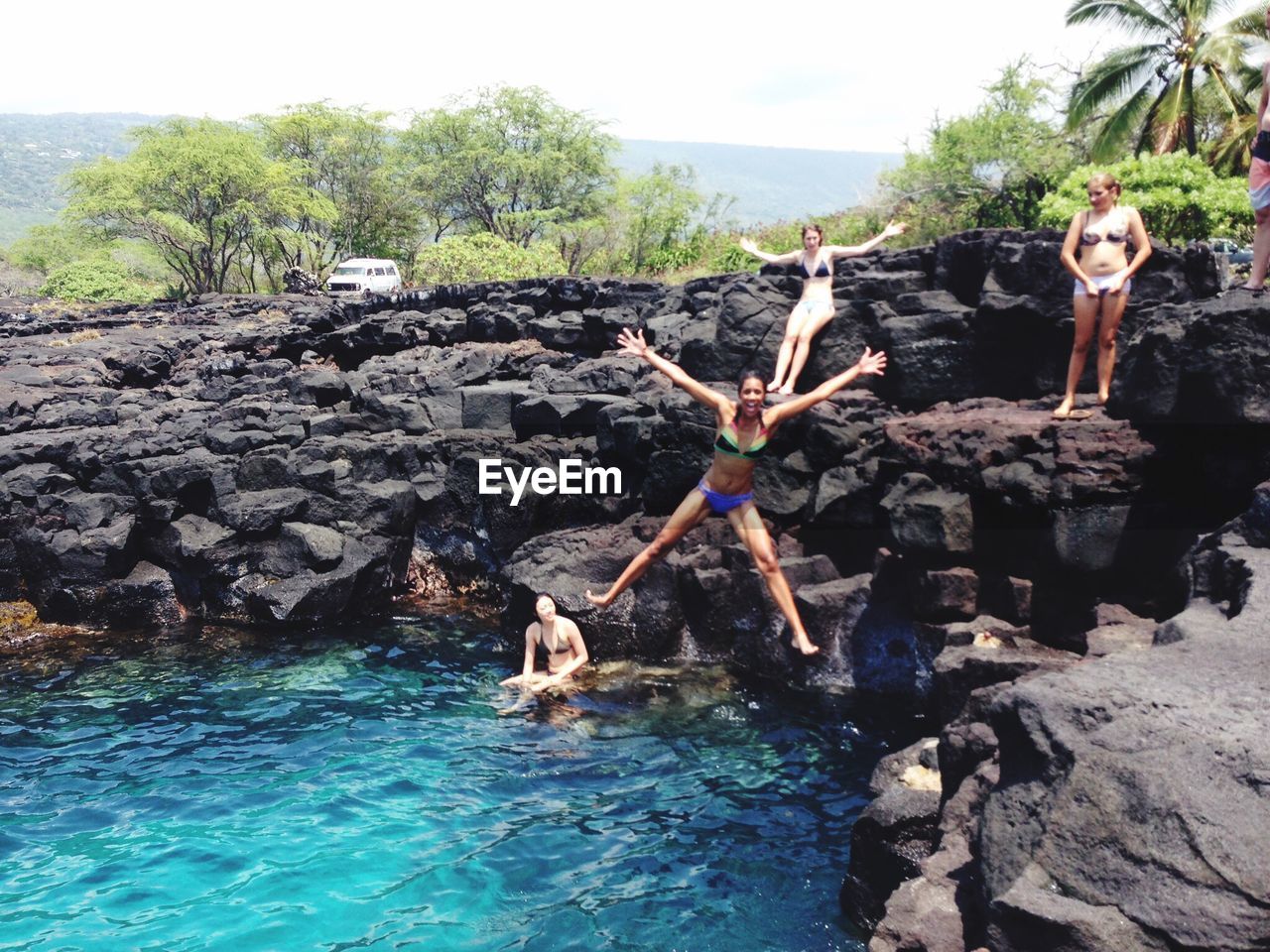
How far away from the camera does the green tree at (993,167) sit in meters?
28.6

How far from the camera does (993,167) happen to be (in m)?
30.3

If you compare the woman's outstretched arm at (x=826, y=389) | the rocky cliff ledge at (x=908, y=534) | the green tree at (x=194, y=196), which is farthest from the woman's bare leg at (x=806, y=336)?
the green tree at (x=194, y=196)

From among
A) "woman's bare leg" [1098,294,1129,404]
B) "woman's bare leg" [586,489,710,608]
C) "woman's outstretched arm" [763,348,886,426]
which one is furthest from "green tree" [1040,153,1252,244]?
"woman's bare leg" [586,489,710,608]

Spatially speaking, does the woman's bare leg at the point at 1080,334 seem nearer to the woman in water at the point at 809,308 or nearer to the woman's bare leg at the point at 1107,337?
the woman's bare leg at the point at 1107,337

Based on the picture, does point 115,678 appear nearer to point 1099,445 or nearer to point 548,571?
point 548,571

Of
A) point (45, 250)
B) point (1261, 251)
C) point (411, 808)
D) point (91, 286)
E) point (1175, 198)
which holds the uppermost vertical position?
point (1175, 198)

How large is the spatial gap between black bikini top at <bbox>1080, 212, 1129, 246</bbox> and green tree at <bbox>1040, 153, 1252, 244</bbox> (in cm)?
1438

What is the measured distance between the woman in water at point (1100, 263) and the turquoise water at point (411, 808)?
159 inches

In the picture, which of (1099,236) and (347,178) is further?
(347,178)

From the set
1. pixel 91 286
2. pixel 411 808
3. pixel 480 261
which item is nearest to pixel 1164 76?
pixel 480 261

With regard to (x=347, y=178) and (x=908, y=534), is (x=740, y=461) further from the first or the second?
(x=347, y=178)

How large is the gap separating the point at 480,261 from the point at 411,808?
1018 inches

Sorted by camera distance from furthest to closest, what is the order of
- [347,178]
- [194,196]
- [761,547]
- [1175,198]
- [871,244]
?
1. [347,178]
2. [194,196]
3. [1175,198]
4. [871,244]
5. [761,547]

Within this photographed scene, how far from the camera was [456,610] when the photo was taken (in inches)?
493
